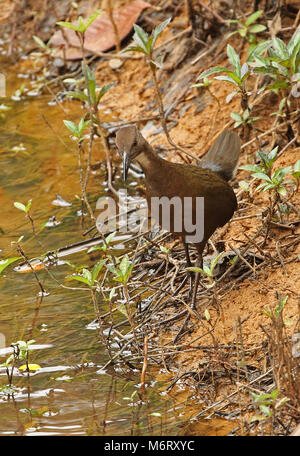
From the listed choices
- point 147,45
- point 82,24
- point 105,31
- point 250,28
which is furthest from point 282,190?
point 105,31

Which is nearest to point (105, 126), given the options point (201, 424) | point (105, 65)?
point (105, 65)

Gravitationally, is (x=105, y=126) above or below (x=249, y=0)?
below

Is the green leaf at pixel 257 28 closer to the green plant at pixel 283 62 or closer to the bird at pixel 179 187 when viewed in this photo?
the green plant at pixel 283 62

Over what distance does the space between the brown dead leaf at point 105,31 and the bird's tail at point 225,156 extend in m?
3.45

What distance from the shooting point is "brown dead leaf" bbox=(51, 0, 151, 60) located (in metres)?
7.79

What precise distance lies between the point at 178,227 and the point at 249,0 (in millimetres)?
3509

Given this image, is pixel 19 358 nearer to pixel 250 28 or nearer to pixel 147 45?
pixel 147 45

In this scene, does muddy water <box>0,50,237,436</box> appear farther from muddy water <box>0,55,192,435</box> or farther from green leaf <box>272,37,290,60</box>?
green leaf <box>272,37,290,60</box>

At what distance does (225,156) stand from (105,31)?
147 inches

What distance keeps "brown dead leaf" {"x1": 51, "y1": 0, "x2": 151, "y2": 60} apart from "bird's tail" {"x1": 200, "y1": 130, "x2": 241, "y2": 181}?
136 inches

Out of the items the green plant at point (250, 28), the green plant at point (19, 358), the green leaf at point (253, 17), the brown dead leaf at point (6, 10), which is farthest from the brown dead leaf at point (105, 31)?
the green plant at point (19, 358)

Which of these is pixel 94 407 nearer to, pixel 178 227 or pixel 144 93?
pixel 178 227

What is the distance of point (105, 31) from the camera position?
7.90 metres
